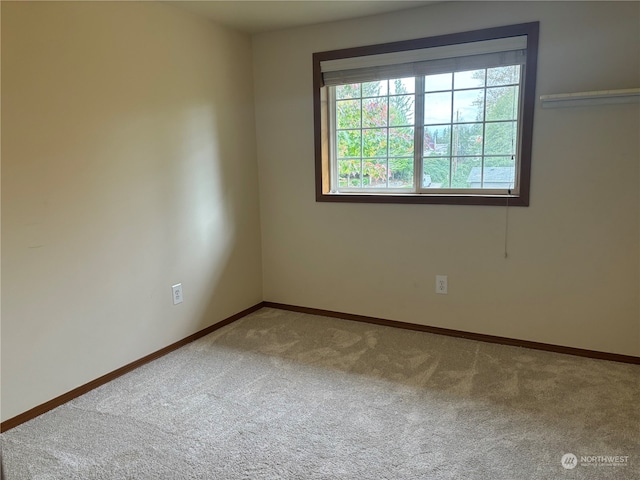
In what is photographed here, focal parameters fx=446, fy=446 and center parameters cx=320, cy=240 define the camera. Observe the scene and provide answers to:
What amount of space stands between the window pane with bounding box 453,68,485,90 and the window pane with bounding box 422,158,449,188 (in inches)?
18.9

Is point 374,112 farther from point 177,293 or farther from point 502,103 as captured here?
point 177,293

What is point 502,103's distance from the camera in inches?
110

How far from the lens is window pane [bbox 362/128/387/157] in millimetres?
3188

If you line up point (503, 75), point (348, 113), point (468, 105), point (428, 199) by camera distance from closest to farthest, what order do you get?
point (503, 75) → point (468, 105) → point (428, 199) → point (348, 113)

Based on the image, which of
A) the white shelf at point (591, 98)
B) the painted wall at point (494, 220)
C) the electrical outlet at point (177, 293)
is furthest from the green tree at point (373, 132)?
the electrical outlet at point (177, 293)

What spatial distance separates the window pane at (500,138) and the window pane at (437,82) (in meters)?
0.38

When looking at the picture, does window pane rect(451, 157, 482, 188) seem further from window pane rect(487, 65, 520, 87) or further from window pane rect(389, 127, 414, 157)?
window pane rect(487, 65, 520, 87)

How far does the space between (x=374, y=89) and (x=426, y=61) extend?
425 millimetres

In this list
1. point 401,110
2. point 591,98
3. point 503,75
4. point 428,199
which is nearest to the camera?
point 591,98

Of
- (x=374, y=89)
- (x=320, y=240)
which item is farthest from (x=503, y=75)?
(x=320, y=240)

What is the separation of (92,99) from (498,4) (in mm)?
2353

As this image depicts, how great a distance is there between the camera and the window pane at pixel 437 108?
2.94 metres

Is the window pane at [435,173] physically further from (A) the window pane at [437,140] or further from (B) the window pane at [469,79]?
(B) the window pane at [469,79]

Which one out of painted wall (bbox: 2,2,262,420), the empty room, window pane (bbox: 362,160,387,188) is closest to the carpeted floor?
the empty room
